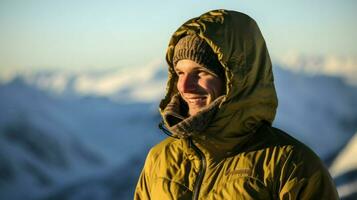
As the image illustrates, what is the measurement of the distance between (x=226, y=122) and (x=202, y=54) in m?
0.25

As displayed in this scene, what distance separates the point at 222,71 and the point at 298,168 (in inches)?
17.9

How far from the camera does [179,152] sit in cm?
289

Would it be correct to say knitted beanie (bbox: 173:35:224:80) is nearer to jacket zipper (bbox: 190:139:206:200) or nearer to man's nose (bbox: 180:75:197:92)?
man's nose (bbox: 180:75:197:92)

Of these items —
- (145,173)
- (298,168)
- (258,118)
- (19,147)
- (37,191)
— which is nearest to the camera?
(298,168)

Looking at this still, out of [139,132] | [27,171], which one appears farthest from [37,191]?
[139,132]

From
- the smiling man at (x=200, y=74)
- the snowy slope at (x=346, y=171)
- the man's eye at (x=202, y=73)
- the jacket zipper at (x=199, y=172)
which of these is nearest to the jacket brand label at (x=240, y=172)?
the jacket zipper at (x=199, y=172)

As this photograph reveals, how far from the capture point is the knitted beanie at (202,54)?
2725 millimetres

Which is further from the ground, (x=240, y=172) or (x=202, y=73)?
(x=202, y=73)

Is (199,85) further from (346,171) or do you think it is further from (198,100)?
(346,171)

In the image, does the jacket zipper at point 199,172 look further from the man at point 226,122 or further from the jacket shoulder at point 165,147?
the jacket shoulder at point 165,147

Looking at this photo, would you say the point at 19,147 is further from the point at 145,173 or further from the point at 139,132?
the point at 145,173

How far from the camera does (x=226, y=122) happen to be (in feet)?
8.84

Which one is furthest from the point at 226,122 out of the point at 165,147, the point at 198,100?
the point at 165,147

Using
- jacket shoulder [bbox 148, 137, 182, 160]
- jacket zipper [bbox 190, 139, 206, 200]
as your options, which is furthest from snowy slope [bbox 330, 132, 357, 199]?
jacket zipper [bbox 190, 139, 206, 200]
